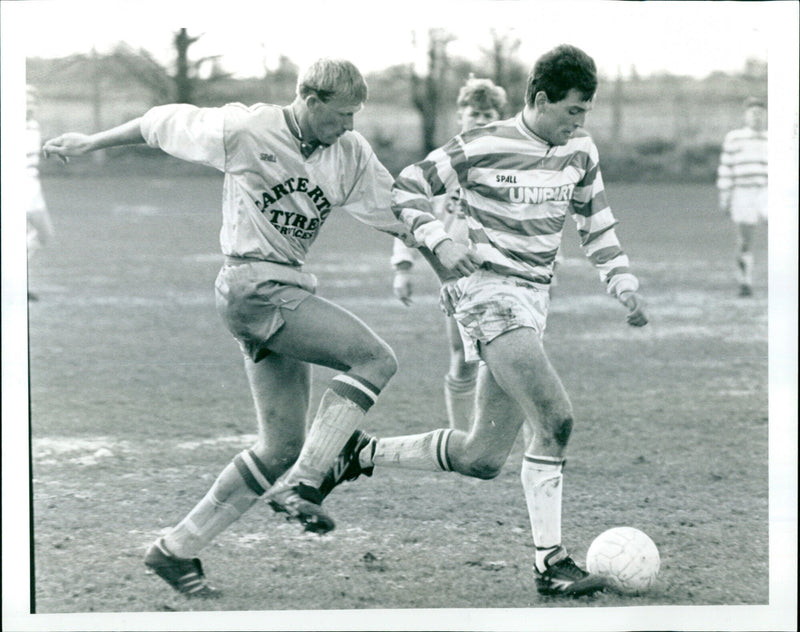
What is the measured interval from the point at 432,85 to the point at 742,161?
2.30 m

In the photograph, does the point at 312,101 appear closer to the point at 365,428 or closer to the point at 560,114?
the point at 560,114

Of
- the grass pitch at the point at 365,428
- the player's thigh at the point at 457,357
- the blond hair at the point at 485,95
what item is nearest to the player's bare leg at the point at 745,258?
the grass pitch at the point at 365,428

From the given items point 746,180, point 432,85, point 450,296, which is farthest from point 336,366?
point 746,180

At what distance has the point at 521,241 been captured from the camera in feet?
14.3

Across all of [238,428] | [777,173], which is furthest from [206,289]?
[777,173]

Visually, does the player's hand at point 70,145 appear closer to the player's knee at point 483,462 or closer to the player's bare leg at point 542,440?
the player's bare leg at point 542,440

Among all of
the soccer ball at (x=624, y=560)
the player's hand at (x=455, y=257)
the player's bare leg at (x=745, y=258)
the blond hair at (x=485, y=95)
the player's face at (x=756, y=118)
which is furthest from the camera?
the player's bare leg at (x=745, y=258)

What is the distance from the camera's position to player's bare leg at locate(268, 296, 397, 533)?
4219 mm

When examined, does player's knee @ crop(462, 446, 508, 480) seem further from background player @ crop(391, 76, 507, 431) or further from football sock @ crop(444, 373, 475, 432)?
football sock @ crop(444, 373, 475, 432)

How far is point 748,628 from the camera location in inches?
184

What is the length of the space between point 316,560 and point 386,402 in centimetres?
134

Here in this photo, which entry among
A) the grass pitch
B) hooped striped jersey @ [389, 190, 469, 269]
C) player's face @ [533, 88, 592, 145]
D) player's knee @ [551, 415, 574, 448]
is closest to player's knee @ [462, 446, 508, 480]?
player's knee @ [551, 415, 574, 448]

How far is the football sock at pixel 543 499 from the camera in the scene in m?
4.28

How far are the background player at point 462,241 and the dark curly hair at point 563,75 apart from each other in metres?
0.57
